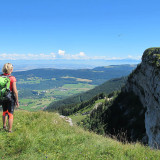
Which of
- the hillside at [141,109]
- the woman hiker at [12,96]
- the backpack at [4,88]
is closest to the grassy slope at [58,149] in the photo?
the woman hiker at [12,96]

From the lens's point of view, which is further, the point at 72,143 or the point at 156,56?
the point at 156,56

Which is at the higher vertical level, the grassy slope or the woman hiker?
the woman hiker

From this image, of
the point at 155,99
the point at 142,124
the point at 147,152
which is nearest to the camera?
the point at 147,152

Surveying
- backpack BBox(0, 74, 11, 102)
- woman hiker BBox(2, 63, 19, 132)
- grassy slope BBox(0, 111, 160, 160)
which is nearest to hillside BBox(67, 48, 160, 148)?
grassy slope BBox(0, 111, 160, 160)

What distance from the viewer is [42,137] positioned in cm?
732

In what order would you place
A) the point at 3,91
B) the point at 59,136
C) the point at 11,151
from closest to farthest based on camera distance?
the point at 11,151 → the point at 3,91 → the point at 59,136

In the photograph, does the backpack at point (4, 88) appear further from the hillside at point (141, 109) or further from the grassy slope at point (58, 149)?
the hillside at point (141, 109)

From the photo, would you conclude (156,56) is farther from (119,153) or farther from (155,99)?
(119,153)

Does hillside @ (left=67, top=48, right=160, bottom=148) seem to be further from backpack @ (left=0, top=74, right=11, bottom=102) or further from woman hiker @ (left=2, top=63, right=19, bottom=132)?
backpack @ (left=0, top=74, right=11, bottom=102)

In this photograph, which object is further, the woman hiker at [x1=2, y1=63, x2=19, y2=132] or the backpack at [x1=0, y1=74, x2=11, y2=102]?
the woman hiker at [x1=2, y1=63, x2=19, y2=132]

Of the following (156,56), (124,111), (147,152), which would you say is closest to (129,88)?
(124,111)

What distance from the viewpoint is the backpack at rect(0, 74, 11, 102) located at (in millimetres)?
7027

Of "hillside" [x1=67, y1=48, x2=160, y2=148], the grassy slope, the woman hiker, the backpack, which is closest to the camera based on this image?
the grassy slope

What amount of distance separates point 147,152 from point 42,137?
5116 millimetres
